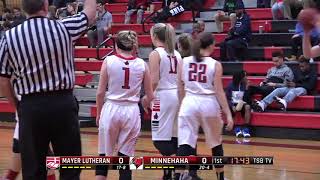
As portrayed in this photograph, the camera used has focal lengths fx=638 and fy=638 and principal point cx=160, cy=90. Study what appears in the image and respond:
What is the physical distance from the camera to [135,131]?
Result: 21.5 ft

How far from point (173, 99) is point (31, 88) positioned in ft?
10.6

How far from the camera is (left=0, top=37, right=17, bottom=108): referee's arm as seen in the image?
483 cm

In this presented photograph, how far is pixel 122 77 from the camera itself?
258 inches

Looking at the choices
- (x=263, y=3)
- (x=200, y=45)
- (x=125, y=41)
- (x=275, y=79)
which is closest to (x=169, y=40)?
(x=200, y=45)

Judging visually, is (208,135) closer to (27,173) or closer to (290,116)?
(27,173)

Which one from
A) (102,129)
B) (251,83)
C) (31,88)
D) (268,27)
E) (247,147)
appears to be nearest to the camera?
(31,88)

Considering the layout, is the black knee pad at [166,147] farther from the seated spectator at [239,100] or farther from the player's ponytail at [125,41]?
the seated spectator at [239,100]

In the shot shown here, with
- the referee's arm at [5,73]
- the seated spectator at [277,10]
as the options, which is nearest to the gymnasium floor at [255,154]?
the referee's arm at [5,73]

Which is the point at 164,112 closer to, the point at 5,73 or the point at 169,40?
the point at 169,40

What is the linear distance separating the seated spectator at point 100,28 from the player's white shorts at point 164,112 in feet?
36.0

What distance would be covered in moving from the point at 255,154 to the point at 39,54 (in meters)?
6.50

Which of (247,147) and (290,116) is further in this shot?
(290,116)

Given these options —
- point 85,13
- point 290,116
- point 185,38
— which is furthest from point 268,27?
point 85,13

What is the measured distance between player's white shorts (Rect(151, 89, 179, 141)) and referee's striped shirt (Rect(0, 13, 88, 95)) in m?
3.01
